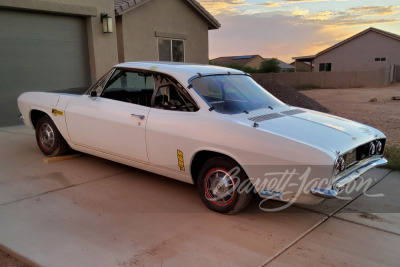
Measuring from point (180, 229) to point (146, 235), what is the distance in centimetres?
36

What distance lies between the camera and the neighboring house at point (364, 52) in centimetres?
3784

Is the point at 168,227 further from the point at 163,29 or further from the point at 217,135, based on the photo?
the point at 163,29

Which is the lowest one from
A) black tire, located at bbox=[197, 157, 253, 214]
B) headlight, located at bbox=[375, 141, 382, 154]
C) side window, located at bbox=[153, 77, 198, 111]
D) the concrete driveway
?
the concrete driveway

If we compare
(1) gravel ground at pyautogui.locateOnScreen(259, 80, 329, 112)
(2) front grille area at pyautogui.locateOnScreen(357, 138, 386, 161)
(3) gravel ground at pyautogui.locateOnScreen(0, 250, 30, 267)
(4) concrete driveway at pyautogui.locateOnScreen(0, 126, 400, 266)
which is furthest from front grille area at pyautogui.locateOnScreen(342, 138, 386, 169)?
(1) gravel ground at pyautogui.locateOnScreen(259, 80, 329, 112)

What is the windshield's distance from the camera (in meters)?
4.33

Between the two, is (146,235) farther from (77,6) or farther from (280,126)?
(77,6)

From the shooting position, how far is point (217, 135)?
390cm

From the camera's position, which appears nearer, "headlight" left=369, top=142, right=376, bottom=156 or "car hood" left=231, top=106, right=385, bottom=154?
"car hood" left=231, top=106, right=385, bottom=154

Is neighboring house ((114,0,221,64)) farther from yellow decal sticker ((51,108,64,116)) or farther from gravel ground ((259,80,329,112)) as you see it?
yellow decal sticker ((51,108,64,116))

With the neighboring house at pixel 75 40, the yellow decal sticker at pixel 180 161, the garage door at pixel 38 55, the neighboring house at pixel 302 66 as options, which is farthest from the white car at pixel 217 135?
the neighboring house at pixel 302 66

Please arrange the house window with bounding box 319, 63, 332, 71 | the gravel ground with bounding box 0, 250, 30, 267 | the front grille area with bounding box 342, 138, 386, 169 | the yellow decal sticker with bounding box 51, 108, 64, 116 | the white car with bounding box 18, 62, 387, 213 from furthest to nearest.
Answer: the house window with bounding box 319, 63, 332, 71 < the yellow decal sticker with bounding box 51, 108, 64, 116 < the front grille area with bounding box 342, 138, 386, 169 < the white car with bounding box 18, 62, 387, 213 < the gravel ground with bounding box 0, 250, 30, 267

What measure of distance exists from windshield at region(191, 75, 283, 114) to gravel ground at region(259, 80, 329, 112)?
7.39 metres

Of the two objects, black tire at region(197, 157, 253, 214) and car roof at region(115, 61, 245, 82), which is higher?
car roof at region(115, 61, 245, 82)

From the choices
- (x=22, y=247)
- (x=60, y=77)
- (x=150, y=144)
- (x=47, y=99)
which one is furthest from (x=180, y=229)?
(x=60, y=77)
